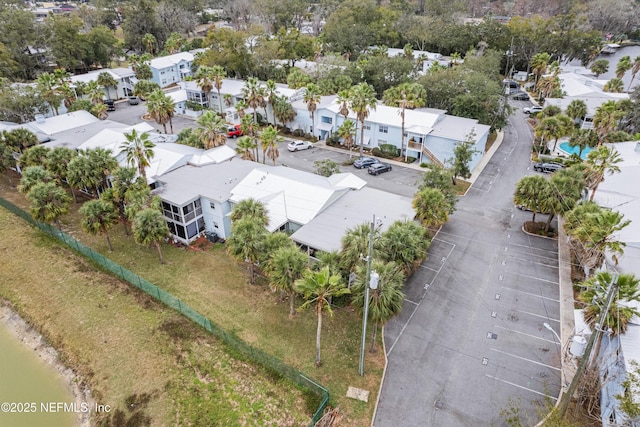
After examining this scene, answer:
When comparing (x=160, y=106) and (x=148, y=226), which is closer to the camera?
(x=148, y=226)

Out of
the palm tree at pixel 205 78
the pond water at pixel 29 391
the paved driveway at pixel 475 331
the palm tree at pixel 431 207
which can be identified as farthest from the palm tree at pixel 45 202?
the palm tree at pixel 205 78

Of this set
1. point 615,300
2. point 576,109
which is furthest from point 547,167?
point 615,300

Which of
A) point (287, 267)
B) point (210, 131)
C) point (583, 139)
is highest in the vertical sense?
point (210, 131)

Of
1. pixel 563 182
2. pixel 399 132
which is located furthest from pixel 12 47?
pixel 563 182

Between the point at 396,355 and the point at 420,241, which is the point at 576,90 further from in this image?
the point at 396,355

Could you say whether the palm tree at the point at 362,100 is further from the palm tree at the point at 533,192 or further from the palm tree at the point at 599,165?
the palm tree at the point at 599,165

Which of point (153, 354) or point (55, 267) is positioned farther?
point (55, 267)

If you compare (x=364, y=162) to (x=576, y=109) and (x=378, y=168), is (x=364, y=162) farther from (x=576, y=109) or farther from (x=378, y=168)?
(x=576, y=109)

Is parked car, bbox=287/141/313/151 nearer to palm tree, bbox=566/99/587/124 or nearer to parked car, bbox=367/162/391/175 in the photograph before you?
parked car, bbox=367/162/391/175
